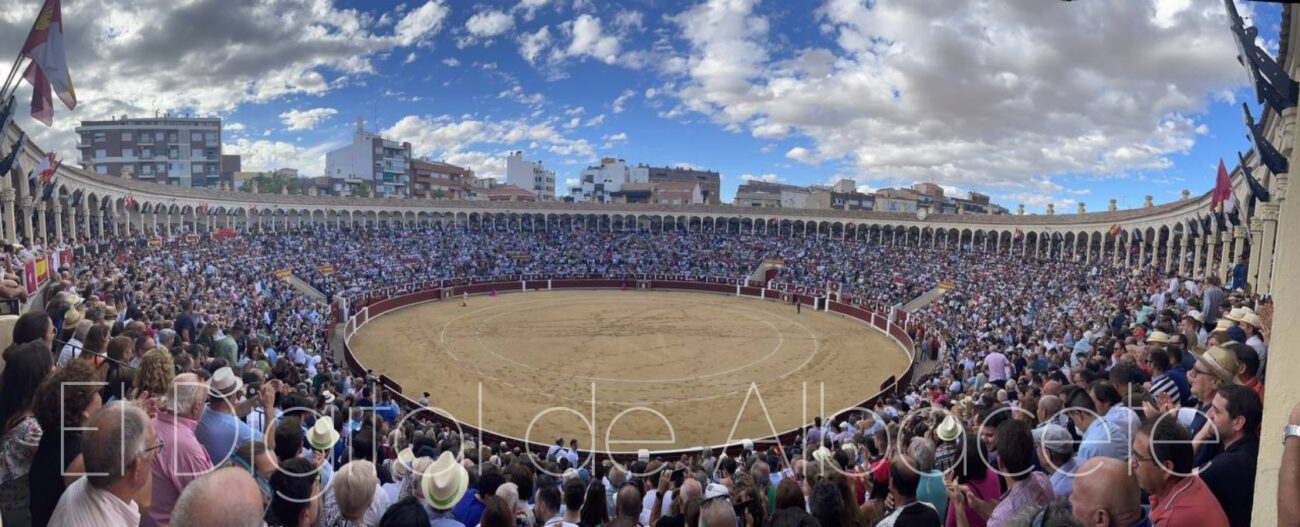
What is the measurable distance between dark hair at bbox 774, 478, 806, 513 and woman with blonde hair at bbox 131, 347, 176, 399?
4.08 metres

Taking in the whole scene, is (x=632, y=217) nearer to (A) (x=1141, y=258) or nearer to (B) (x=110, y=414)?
(A) (x=1141, y=258)

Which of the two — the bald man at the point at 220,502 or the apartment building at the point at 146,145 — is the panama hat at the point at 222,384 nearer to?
the bald man at the point at 220,502

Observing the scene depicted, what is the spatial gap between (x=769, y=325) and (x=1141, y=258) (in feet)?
75.6

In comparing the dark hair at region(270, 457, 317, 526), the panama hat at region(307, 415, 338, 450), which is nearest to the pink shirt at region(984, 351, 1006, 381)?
the panama hat at region(307, 415, 338, 450)

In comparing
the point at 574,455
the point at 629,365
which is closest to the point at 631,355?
the point at 629,365

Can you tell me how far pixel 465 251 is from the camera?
4969 centimetres

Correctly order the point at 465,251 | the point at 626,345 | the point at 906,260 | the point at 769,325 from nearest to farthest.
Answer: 1. the point at 626,345
2. the point at 769,325
3. the point at 906,260
4. the point at 465,251

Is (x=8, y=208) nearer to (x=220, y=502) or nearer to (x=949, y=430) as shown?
(x=220, y=502)

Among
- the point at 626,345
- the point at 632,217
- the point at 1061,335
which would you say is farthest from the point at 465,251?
the point at 1061,335

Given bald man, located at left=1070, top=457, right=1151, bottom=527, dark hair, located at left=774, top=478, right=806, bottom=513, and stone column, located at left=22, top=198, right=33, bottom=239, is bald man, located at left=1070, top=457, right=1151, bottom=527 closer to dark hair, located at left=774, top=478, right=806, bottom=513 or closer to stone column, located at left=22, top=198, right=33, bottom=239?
dark hair, located at left=774, top=478, right=806, bottom=513

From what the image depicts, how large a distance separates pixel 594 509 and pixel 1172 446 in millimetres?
3737

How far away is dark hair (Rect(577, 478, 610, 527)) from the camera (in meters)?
4.93

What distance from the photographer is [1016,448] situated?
3668 millimetres

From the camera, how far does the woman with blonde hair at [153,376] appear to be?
13.7ft
